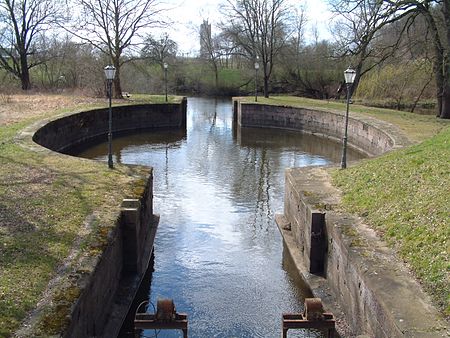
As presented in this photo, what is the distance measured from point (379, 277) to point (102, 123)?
66.1 ft

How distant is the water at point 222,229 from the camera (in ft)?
26.9

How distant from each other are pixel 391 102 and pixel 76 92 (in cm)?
2041

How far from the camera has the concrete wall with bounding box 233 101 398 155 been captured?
20.9m

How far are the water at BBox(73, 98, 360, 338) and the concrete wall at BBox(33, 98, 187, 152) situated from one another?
4.58 ft

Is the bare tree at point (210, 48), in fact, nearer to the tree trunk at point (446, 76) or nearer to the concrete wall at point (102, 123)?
the concrete wall at point (102, 123)

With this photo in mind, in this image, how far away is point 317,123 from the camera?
27500 mm

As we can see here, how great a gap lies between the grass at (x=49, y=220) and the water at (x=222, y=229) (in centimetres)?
151

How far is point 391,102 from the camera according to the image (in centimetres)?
3431

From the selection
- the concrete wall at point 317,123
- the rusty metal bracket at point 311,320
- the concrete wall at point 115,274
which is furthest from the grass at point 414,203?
the concrete wall at point 317,123

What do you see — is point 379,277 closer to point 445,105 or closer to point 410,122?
point 410,122

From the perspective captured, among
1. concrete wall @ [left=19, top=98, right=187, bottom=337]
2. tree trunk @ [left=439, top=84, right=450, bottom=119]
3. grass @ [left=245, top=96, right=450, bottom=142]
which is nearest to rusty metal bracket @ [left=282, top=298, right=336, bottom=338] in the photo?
concrete wall @ [left=19, top=98, right=187, bottom=337]

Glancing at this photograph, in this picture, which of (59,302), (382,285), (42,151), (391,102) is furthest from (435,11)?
(59,302)

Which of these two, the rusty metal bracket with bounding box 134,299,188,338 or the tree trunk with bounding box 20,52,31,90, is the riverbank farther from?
the tree trunk with bounding box 20,52,31,90

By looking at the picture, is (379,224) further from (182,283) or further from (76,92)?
(76,92)
